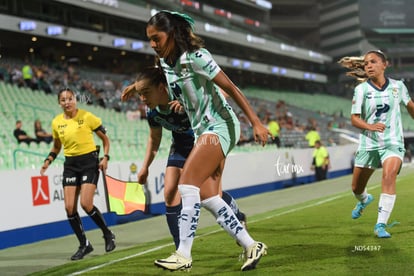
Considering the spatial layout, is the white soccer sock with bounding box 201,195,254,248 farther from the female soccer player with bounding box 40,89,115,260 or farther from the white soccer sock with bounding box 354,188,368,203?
the white soccer sock with bounding box 354,188,368,203

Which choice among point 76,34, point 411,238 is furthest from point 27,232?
point 76,34

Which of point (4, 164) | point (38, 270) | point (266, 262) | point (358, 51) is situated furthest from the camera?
point (358, 51)

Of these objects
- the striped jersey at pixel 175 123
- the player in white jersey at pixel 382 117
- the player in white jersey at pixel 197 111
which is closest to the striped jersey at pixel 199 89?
the player in white jersey at pixel 197 111

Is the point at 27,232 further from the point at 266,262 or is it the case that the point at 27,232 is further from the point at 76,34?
the point at 76,34

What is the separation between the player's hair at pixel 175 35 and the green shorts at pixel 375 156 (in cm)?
331

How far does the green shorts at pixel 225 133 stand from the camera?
5345mm

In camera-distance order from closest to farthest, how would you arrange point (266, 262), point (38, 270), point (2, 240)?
1. point (266, 262)
2. point (38, 270)
3. point (2, 240)

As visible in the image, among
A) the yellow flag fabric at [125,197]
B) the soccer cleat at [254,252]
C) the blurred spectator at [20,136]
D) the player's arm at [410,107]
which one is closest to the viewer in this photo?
the soccer cleat at [254,252]

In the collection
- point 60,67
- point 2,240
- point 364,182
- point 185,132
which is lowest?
point 2,240

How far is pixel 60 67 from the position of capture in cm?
3606

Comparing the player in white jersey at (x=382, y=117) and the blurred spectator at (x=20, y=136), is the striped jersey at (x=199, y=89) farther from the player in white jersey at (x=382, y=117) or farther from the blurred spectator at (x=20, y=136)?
the blurred spectator at (x=20, y=136)

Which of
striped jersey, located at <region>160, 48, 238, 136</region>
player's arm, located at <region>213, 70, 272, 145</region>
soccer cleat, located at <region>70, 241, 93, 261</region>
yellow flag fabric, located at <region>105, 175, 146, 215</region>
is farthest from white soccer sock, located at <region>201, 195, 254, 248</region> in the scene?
yellow flag fabric, located at <region>105, 175, 146, 215</region>

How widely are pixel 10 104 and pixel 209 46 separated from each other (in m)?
39.2

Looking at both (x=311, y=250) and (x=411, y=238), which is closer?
(x=311, y=250)
